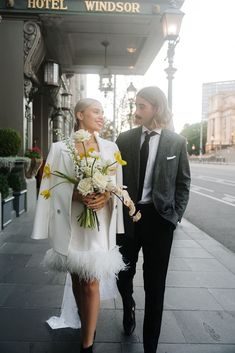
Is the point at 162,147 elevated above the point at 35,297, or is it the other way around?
the point at 162,147

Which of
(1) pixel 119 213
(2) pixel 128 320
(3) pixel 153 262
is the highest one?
(1) pixel 119 213

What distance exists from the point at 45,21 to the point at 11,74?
169cm

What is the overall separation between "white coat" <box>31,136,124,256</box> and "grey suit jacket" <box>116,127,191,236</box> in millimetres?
116

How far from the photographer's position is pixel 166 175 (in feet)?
10.1

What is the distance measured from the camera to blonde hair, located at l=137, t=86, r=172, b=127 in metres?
3.10

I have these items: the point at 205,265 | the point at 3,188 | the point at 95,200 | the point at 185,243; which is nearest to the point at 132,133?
the point at 95,200

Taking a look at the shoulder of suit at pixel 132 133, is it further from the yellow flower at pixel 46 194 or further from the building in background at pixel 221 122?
the building in background at pixel 221 122

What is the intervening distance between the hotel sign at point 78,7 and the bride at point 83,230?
7.91 metres

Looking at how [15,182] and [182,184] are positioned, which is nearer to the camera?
[182,184]

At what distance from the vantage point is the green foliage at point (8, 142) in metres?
9.27

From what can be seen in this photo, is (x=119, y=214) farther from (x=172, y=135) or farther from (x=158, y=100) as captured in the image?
(x=158, y=100)

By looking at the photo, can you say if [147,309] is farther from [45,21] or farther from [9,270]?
[45,21]

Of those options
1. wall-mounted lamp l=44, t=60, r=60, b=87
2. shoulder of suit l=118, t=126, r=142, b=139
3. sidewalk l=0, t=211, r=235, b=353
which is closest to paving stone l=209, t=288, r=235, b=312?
sidewalk l=0, t=211, r=235, b=353

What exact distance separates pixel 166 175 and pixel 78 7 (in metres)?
8.38
